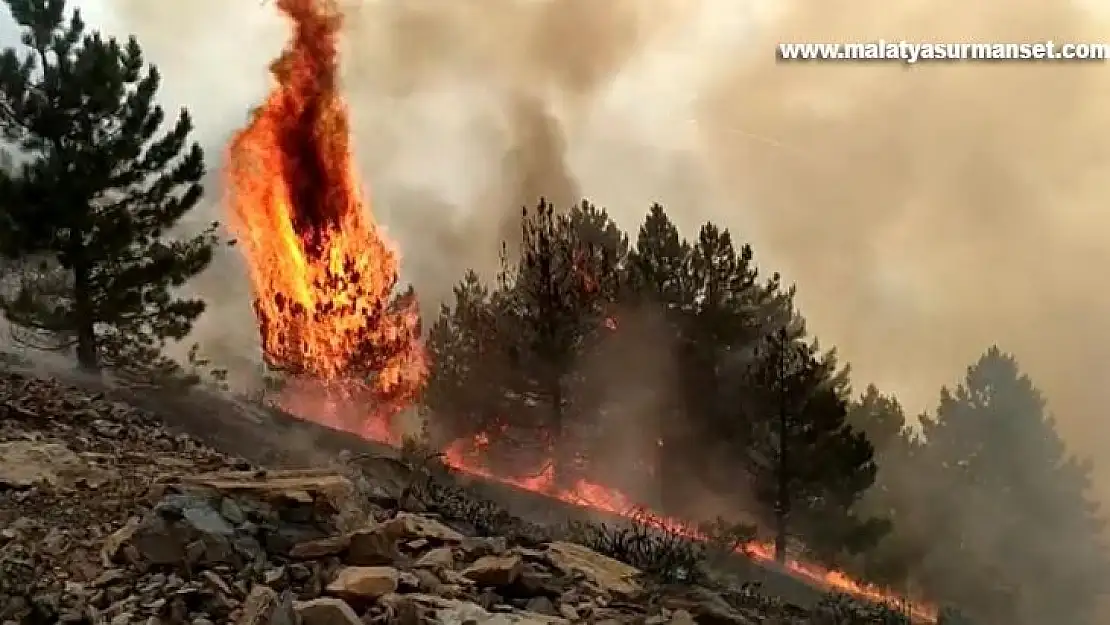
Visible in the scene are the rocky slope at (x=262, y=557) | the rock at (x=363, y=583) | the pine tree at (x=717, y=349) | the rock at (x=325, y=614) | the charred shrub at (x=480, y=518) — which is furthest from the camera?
the pine tree at (x=717, y=349)

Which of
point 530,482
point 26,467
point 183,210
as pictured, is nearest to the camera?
point 26,467

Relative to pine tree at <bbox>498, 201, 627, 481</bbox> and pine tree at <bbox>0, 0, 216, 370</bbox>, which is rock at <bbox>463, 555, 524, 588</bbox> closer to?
pine tree at <bbox>0, 0, 216, 370</bbox>

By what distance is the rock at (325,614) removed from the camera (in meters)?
6.06

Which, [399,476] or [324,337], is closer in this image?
[399,476]

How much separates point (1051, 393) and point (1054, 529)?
30019 mm

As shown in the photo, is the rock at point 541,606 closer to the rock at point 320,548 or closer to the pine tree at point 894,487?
the rock at point 320,548

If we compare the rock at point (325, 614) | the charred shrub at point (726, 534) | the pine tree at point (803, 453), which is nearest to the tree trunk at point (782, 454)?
the pine tree at point (803, 453)

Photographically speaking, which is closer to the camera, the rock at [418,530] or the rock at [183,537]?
the rock at [183,537]

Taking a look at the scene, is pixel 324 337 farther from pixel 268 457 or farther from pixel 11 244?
pixel 268 457

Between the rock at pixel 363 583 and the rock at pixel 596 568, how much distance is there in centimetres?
208

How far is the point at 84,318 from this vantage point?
19.0 meters

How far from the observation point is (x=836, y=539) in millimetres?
27656

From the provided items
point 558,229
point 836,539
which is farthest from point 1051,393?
point 558,229

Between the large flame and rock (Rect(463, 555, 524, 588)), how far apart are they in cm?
2158
